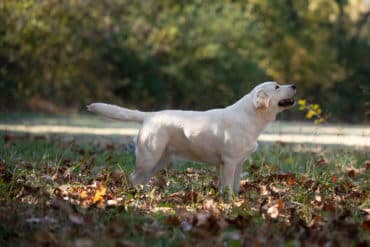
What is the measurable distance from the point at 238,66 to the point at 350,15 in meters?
8.79

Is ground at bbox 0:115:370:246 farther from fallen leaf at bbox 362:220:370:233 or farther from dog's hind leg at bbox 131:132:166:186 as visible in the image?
dog's hind leg at bbox 131:132:166:186

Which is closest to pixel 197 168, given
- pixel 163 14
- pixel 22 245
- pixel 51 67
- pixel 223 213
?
pixel 223 213

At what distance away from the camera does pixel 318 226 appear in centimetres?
401

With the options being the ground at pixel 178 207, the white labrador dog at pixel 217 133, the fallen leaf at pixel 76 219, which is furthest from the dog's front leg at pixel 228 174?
the fallen leaf at pixel 76 219

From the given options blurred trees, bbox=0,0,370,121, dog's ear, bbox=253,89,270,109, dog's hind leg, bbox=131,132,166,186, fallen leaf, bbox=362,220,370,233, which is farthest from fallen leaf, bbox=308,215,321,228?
blurred trees, bbox=0,0,370,121

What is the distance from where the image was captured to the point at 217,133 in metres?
5.21

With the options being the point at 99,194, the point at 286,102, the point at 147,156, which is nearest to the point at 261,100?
the point at 286,102

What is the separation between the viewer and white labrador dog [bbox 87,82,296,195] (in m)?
5.17

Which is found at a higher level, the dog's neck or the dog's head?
the dog's head

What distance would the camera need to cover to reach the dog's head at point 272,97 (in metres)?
5.19

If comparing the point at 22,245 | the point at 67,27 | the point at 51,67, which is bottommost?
the point at 22,245

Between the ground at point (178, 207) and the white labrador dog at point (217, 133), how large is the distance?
208 millimetres

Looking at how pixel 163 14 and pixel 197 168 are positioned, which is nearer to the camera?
pixel 197 168

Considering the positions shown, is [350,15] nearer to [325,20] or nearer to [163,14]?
[325,20]
